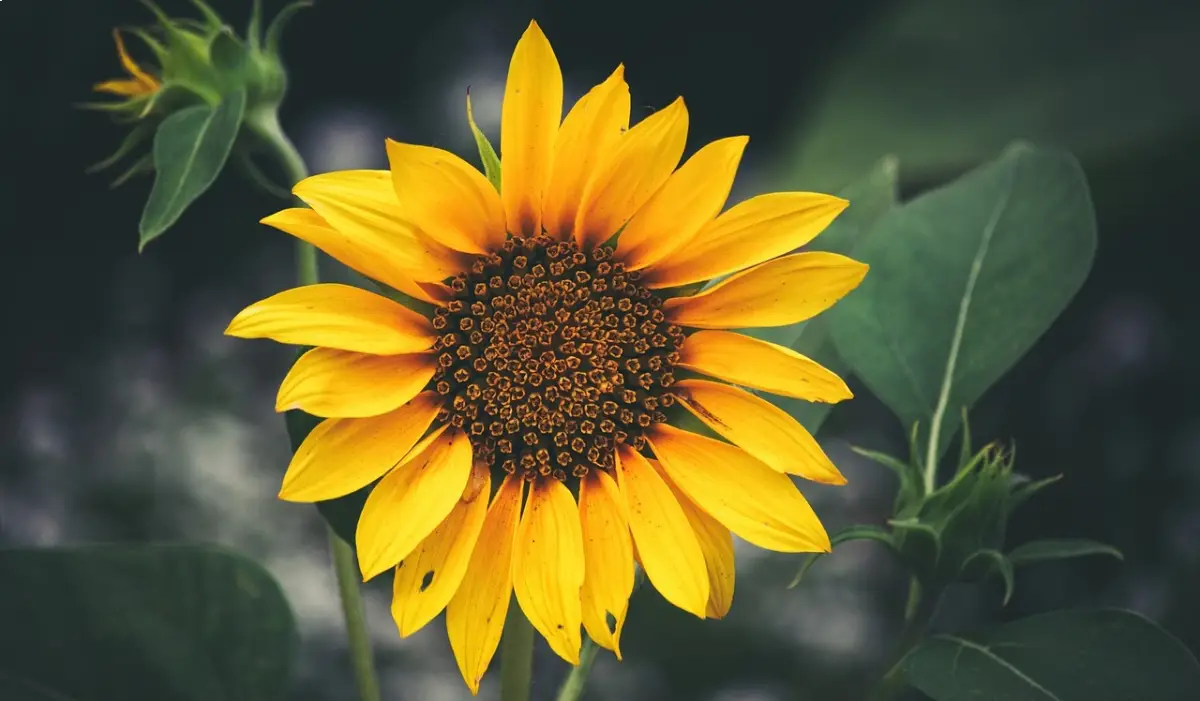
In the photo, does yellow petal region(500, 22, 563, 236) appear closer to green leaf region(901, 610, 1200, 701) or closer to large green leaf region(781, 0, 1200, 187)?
green leaf region(901, 610, 1200, 701)

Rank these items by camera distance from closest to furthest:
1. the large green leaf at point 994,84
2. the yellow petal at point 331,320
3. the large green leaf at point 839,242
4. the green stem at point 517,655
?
1. the yellow petal at point 331,320
2. the green stem at point 517,655
3. the large green leaf at point 839,242
4. the large green leaf at point 994,84

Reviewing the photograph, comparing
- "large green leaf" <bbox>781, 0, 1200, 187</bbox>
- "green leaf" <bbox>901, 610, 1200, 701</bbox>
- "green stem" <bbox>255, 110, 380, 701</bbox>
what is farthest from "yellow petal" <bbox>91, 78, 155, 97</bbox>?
"large green leaf" <bbox>781, 0, 1200, 187</bbox>

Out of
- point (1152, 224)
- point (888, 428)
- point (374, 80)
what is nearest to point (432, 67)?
point (374, 80)

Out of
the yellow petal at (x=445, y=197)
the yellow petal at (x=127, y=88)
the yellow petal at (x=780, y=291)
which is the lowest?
the yellow petal at (x=780, y=291)

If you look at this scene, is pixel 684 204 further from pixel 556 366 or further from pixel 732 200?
pixel 732 200

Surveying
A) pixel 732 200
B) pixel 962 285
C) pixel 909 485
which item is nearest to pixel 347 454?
pixel 909 485

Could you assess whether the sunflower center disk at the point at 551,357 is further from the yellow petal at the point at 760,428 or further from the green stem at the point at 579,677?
the green stem at the point at 579,677

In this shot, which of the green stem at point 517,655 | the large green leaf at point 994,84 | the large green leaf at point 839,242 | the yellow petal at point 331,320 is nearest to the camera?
the yellow petal at point 331,320

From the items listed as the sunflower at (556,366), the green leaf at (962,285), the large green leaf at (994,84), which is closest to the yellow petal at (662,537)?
the sunflower at (556,366)
